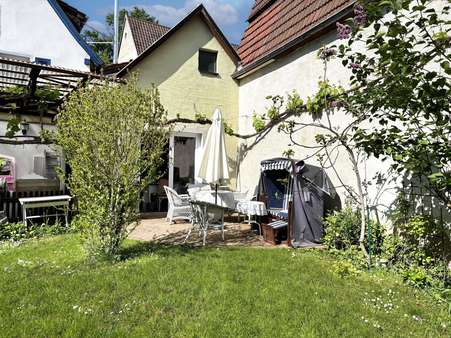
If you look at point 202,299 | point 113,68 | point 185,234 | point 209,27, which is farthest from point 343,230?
point 113,68

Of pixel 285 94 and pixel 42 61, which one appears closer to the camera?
pixel 285 94

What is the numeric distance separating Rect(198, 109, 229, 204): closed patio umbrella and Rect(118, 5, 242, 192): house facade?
2.96 m

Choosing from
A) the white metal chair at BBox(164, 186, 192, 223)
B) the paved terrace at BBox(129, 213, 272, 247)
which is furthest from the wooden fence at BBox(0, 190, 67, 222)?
the white metal chair at BBox(164, 186, 192, 223)

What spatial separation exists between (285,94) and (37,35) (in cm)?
868

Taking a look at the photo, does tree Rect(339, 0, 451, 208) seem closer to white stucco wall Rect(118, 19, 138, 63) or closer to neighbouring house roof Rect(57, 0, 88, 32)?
neighbouring house roof Rect(57, 0, 88, 32)

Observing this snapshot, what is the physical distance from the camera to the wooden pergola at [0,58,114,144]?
25.2ft

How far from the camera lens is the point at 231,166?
478 inches

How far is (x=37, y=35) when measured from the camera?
37.1 ft

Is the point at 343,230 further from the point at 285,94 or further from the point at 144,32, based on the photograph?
the point at 144,32

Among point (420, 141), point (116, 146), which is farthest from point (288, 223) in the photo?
point (116, 146)

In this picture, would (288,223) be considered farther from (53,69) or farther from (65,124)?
(53,69)

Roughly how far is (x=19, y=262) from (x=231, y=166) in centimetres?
774

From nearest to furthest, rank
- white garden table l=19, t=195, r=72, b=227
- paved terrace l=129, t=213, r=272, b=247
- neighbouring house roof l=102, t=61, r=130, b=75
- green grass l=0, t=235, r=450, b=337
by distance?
1. green grass l=0, t=235, r=450, b=337
2. paved terrace l=129, t=213, r=272, b=247
3. white garden table l=19, t=195, r=72, b=227
4. neighbouring house roof l=102, t=61, r=130, b=75

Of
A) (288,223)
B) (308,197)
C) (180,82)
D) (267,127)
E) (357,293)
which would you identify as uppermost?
(180,82)
